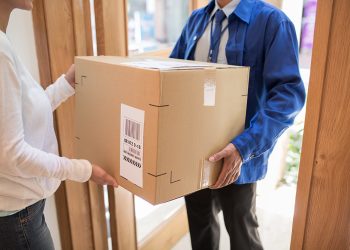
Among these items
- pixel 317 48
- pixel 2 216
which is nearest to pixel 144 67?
pixel 317 48

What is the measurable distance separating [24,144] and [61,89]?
1.25 ft

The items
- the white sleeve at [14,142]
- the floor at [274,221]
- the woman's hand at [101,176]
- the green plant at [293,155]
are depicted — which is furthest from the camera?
the green plant at [293,155]

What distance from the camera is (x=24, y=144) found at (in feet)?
2.64

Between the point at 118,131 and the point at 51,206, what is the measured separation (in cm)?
65

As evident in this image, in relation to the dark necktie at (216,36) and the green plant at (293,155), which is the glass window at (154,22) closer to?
the dark necktie at (216,36)

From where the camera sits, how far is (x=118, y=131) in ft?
3.03

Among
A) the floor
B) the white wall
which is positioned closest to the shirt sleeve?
the white wall

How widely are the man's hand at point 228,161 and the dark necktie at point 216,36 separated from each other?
371 mm

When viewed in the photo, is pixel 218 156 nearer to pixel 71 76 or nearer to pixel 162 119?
pixel 162 119

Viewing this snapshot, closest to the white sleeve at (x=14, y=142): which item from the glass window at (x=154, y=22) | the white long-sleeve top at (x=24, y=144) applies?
the white long-sleeve top at (x=24, y=144)

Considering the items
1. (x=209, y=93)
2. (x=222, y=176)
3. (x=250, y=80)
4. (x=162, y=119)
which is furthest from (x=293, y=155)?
(x=162, y=119)

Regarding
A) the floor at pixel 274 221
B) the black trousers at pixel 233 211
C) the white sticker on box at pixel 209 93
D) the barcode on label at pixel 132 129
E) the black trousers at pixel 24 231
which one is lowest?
the floor at pixel 274 221

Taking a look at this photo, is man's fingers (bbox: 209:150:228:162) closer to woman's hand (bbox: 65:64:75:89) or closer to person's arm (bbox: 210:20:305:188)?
person's arm (bbox: 210:20:305:188)

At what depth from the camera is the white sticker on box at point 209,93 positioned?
858 millimetres
